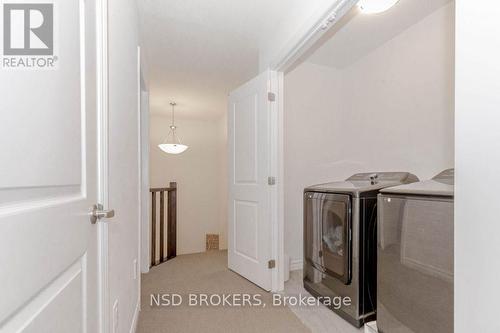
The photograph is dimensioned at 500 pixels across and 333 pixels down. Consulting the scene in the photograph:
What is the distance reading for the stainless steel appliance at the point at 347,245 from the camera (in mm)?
1814

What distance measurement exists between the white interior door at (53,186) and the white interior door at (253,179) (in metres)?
1.58

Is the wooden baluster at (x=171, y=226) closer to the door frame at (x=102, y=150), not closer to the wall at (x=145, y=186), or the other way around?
the wall at (x=145, y=186)

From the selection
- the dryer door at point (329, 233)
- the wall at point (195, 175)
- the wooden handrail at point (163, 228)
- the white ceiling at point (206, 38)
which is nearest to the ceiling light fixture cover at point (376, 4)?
the white ceiling at point (206, 38)

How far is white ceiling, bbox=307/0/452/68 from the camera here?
2094 millimetres

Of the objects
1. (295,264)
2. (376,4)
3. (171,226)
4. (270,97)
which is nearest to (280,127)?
(270,97)

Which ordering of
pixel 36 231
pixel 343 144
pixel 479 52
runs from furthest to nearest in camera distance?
pixel 343 144 → pixel 479 52 → pixel 36 231

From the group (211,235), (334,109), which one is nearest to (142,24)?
(334,109)

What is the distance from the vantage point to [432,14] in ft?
7.01

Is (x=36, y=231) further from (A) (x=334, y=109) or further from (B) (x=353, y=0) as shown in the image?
(A) (x=334, y=109)

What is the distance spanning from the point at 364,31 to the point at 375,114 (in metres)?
0.83

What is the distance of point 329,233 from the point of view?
2.08m

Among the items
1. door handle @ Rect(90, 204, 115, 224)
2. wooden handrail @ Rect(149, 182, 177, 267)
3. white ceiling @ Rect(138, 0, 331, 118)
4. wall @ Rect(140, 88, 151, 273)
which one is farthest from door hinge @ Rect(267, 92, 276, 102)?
wooden handrail @ Rect(149, 182, 177, 267)

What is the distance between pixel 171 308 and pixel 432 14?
3185mm

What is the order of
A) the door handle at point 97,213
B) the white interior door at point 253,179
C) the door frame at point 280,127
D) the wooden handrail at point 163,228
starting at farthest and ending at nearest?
the wooden handrail at point 163,228
the white interior door at point 253,179
the door frame at point 280,127
the door handle at point 97,213
